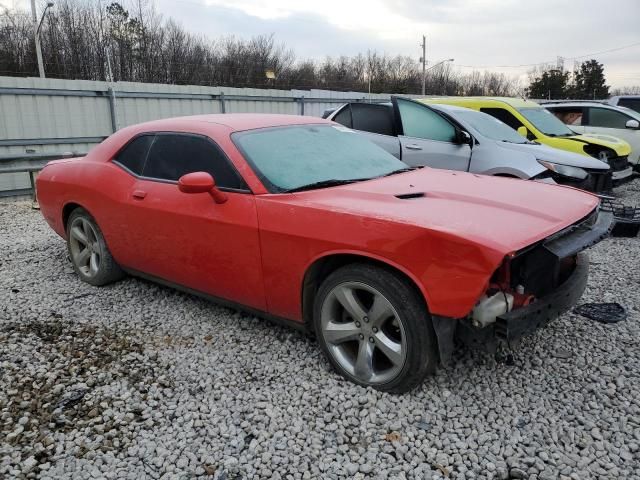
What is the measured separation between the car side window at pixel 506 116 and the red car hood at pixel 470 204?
18.1 ft

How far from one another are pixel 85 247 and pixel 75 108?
7.78m

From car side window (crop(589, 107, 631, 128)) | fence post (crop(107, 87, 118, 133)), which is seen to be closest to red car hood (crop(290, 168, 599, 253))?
car side window (crop(589, 107, 631, 128))

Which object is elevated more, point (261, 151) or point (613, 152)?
point (261, 151)

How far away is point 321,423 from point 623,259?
4.13 metres

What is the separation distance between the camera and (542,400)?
2725 millimetres

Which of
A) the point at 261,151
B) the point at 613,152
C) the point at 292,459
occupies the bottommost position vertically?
the point at 292,459

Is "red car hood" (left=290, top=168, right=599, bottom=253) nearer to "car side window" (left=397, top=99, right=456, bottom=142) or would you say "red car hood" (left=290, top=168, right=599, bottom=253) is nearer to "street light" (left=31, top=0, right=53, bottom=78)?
"car side window" (left=397, top=99, right=456, bottom=142)

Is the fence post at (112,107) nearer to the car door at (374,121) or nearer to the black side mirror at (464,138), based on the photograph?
the car door at (374,121)

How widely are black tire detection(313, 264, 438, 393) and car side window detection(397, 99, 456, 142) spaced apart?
14.3 ft

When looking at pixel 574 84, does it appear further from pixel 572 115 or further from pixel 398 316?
pixel 398 316

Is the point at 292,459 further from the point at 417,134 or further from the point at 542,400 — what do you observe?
the point at 417,134

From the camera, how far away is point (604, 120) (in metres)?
11.1

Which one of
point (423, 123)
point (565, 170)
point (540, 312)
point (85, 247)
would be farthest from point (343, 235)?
point (565, 170)

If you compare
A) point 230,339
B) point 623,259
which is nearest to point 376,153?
point 230,339
